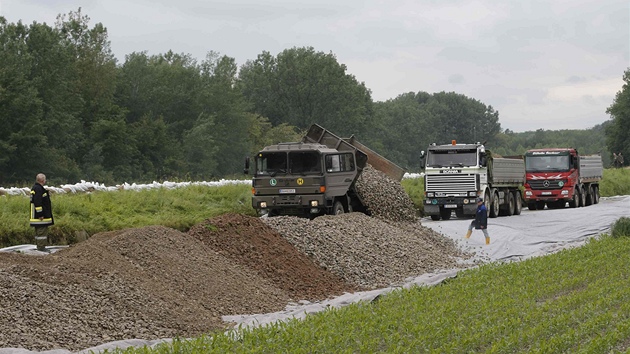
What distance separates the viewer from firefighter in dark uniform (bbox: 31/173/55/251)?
66.2 ft

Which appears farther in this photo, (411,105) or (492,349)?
(411,105)

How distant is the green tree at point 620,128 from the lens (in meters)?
106

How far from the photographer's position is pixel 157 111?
7781cm

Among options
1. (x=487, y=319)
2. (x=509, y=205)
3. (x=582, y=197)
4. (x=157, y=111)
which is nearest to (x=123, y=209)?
(x=509, y=205)

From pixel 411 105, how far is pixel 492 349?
133726 mm

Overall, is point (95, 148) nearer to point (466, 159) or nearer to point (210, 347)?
point (466, 159)

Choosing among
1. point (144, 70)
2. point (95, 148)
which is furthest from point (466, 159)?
point (144, 70)

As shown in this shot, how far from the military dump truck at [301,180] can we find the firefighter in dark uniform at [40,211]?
782 centimetres

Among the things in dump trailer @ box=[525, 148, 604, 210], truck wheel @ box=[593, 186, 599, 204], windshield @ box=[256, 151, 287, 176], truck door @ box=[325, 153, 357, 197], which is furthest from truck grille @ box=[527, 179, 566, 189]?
windshield @ box=[256, 151, 287, 176]

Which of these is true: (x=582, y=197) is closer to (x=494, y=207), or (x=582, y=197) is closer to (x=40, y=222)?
(x=494, y=207)

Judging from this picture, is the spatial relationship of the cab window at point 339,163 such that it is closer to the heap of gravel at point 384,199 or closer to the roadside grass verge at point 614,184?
the heap of gravel at point 384,199

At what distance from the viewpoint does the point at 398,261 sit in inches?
858

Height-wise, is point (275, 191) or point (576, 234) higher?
point (275, 191)

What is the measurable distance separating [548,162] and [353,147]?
632 inches
